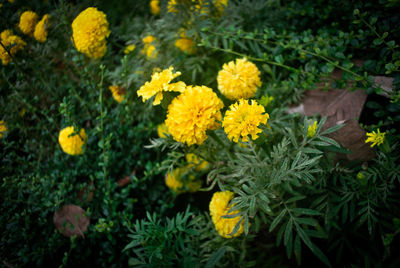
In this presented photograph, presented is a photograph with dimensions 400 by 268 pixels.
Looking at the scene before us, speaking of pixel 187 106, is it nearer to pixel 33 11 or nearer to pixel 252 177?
pixel 252 177

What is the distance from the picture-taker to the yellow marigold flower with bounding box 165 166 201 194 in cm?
Answer: 150

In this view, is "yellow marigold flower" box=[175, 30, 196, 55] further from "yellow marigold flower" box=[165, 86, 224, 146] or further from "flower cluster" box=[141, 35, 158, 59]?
"yellow marigold flower" box=[165, 86, 224, 146]

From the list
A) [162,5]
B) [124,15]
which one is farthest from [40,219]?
[124,15]

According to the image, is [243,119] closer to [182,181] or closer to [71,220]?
[182,181]

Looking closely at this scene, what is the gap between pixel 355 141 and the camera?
46.6 inches

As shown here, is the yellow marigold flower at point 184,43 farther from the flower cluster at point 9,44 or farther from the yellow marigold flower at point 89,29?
the flower cluster at point 9,44

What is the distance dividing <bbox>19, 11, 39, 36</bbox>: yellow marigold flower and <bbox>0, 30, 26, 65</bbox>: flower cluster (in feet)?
0.23

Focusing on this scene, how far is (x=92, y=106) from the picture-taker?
5.37 ft

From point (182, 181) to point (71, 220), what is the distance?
714 mm

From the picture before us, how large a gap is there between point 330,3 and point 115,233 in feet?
6.30

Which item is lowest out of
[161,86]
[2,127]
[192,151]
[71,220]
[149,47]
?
[71,220]

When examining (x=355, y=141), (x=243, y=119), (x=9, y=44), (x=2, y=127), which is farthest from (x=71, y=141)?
(x=355, y=141)

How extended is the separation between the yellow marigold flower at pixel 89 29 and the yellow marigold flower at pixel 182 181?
90cm

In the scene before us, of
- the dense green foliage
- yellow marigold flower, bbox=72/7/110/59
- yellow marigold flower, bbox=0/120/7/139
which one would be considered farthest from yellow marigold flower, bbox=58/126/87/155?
yellow marigold flower, bbox=72/7/110/59
